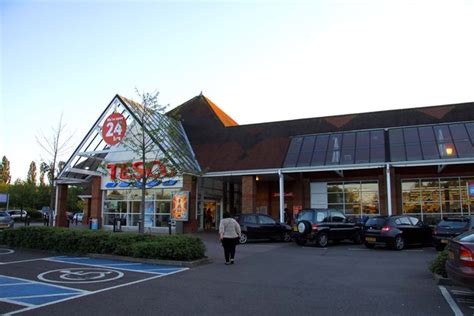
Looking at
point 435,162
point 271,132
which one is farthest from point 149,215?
point 435,162

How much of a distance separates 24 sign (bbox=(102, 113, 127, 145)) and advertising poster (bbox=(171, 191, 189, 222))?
17.2 ft

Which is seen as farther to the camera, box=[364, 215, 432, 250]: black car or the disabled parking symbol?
box=[364, 215, 432, 250]: black car

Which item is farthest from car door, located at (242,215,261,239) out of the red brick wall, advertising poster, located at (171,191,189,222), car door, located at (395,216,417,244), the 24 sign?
the 24 sign

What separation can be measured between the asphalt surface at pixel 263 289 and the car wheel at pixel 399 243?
2.84 metres

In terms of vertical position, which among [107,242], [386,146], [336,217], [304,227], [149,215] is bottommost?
[107,242]

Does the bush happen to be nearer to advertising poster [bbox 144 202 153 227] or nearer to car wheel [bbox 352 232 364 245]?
car wheel [bbox 352 232 364 245]

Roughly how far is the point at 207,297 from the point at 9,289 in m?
4.17

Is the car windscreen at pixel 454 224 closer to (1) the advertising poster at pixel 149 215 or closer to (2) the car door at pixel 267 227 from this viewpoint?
(2) the car door at pixel 267 227

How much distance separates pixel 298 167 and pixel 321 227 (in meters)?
5.84

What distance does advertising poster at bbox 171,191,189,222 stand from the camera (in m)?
24.2

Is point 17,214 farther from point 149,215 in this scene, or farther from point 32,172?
point 32,172

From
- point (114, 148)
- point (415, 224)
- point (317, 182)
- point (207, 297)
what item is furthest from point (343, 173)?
point (207, 297)

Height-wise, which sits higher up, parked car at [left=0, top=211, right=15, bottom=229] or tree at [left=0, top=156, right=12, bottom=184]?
tree at [left=0, top=156, right=12, bottom=184]

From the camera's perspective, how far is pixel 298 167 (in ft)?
74.4
